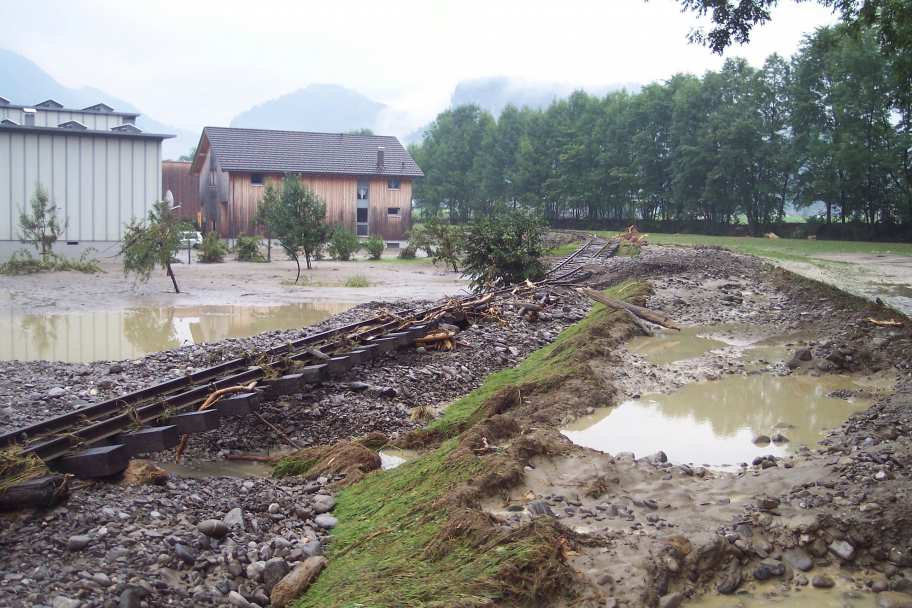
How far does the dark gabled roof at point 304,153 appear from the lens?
48562 mm

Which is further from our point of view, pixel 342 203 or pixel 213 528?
pixel 342 203

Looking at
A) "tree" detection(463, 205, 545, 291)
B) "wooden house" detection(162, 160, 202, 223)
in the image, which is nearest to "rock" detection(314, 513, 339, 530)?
"tree" detection(463, 205, 545, 291)

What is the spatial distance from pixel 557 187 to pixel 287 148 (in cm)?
2217

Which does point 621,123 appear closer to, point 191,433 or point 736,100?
point 736,100

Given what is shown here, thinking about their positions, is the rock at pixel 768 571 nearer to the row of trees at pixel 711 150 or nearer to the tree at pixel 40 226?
A: the row of trees at pixel 711 150

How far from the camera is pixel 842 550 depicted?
4891 millimetres

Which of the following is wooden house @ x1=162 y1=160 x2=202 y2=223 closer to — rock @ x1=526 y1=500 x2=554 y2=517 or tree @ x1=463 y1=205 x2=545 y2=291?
tree @ x1=463 y1=205 x2=545 y2=291

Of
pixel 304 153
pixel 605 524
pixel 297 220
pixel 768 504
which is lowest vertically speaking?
pixel 605 524

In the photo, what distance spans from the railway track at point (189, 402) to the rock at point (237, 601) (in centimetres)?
213

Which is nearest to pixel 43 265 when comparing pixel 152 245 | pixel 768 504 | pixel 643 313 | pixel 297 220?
pixel 152 245

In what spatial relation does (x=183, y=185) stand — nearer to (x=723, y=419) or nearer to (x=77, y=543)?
(x=723, y=419)

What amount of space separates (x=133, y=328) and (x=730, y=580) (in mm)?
15585

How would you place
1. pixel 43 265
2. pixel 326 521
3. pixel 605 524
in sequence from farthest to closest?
pixel 43 265 < pixel 326 521 < pixel 605 524

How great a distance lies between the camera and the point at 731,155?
160ft
